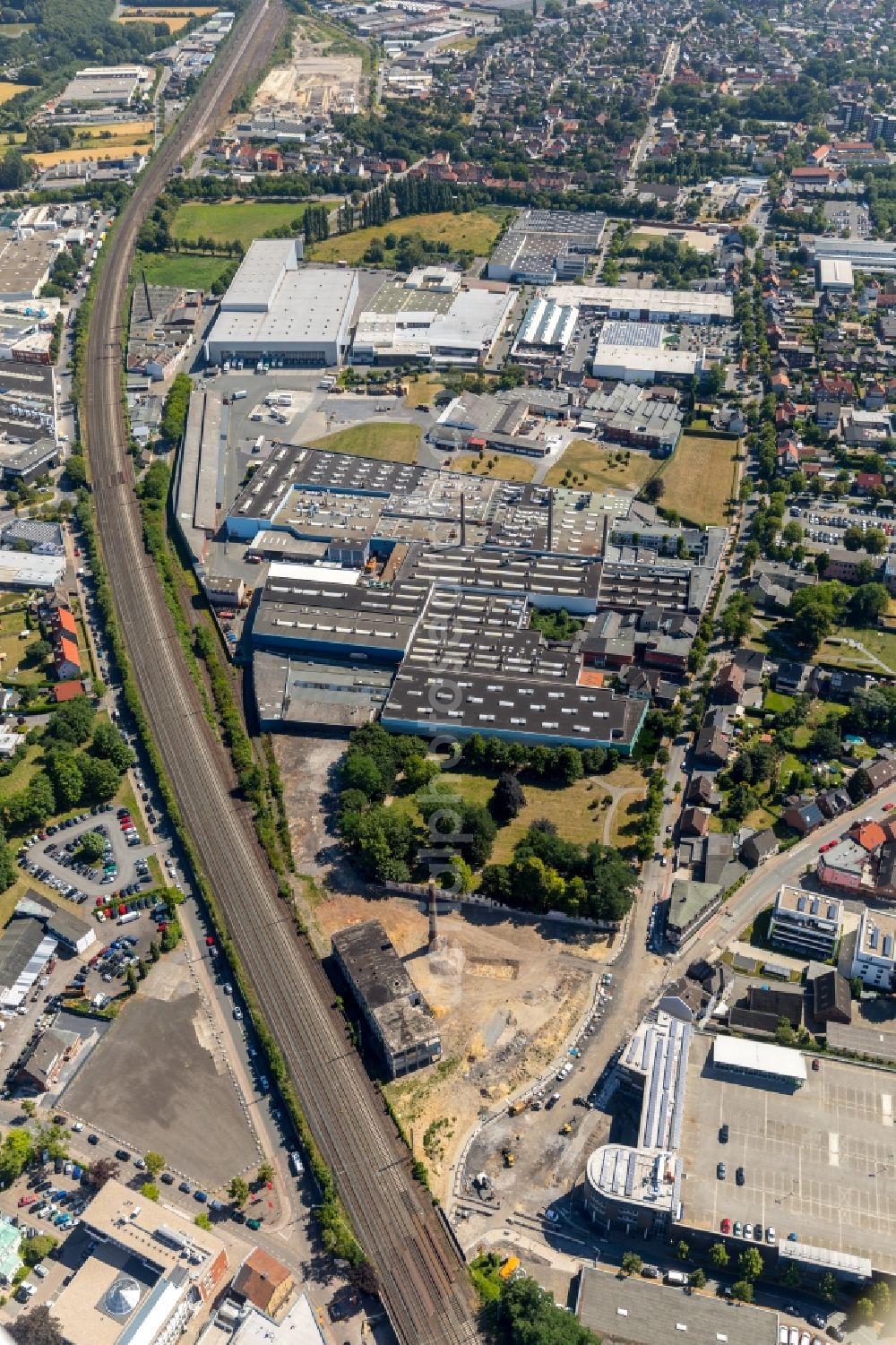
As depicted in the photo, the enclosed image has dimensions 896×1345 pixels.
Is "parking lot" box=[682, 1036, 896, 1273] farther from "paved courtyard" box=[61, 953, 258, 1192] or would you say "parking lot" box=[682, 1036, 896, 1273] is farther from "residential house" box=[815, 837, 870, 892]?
"paved courtyard" box=[61, 953, 258, 1192]

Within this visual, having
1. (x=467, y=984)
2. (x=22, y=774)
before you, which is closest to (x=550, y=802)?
(x=467, y=984)

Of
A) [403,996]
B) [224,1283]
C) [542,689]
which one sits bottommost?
[224,1283]

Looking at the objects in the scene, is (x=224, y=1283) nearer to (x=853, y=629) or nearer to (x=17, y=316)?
(x=853, y=629)

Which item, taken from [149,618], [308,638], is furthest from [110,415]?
[308,638]

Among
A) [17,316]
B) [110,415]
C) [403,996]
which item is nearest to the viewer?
[403,996]

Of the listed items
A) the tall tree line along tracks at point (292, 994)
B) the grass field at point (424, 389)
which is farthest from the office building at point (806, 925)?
the grass field at point (424, 389)

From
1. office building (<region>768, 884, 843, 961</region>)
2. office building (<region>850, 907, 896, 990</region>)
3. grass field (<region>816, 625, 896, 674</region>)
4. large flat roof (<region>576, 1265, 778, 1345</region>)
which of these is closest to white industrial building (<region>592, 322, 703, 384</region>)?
grass field (<region>816, 625, 896, 674</region>)

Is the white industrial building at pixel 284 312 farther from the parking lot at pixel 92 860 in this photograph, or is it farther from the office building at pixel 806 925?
the office building at pixel 806 925
